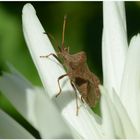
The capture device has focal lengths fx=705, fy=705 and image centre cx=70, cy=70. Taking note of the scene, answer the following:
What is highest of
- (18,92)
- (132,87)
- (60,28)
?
(18,92)

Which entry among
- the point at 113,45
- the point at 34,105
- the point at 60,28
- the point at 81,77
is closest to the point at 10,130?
the point at 34,105

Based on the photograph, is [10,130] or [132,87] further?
[132,87]

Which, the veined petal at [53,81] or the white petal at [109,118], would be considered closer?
the white petal at [109,118]

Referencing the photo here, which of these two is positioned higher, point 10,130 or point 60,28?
point 10,130

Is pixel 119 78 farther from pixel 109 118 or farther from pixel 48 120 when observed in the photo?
pixel 48 120

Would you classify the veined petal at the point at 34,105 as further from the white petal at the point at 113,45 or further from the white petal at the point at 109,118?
the white petal at the point at 113,45

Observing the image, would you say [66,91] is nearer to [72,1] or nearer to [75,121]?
[75,121]

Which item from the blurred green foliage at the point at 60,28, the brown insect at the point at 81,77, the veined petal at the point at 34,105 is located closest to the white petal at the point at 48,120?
the veined petal at the point at 34,105
